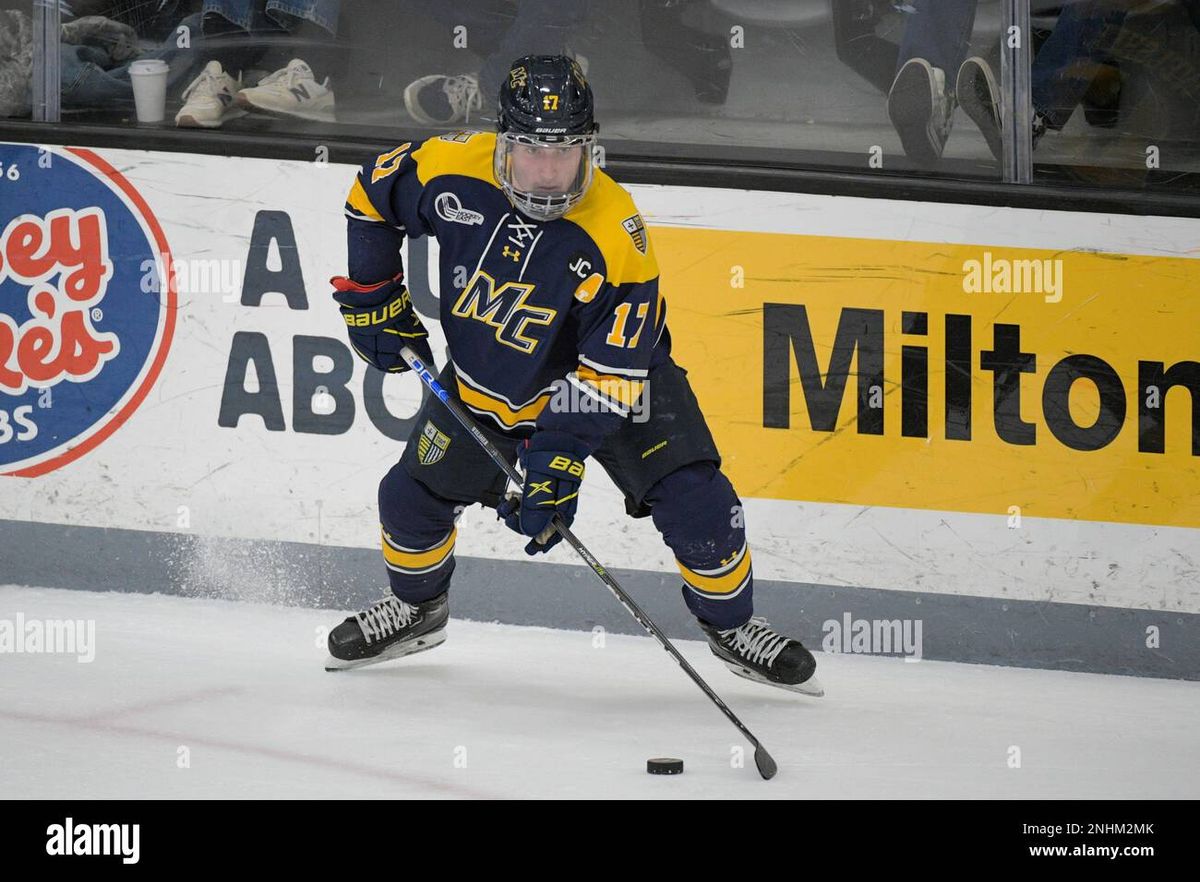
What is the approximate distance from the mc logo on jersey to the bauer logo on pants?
1025 mm

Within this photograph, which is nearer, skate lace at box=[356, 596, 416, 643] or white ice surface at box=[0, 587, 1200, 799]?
white ice surface at box=[0, 587, 1200, 799]

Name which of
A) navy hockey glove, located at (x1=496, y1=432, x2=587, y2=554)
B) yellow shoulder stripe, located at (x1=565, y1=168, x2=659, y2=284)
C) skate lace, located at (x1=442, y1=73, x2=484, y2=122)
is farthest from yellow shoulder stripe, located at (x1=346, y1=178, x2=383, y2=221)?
skate lace, located at (x1=442, y1=73, x2=484, y2=122)

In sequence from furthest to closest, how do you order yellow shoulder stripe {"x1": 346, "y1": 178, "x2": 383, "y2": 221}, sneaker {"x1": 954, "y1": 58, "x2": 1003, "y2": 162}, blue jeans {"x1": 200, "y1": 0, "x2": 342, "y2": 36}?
blue jeans {"x1": 200, "y1": 0, "x2": 342, "y2": 36} < sneaker {"x1": 954, "y1": 58, "x2": 1003, "y2": 162} < yellow shoulder stripe {"x1": 346, "y1": 178, "x2": 383, "y2": 221}

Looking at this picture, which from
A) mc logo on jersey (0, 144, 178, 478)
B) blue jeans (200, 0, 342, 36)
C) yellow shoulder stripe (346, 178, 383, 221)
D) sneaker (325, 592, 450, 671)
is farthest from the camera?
blue jeans (200, 0, 342, 36)

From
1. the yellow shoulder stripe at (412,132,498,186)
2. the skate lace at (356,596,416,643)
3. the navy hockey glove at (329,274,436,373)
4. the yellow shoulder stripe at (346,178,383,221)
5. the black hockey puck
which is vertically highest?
the yellow shoulder stripe at (412,132,498,186)

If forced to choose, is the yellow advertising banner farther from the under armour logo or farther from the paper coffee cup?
the paper coffee cup

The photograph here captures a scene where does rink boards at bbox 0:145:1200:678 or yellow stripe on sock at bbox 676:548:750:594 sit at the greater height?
rink boards at bbox 0:145:1200:678

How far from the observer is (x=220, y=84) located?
3916mm

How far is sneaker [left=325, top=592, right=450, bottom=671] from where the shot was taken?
3.25 meters

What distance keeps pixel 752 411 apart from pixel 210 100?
1.63 meters

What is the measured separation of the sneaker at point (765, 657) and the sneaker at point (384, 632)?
61cm

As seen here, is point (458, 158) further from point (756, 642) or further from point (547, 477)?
point (756, 642)

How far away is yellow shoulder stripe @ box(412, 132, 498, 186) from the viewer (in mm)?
2898

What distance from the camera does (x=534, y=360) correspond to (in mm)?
2924
